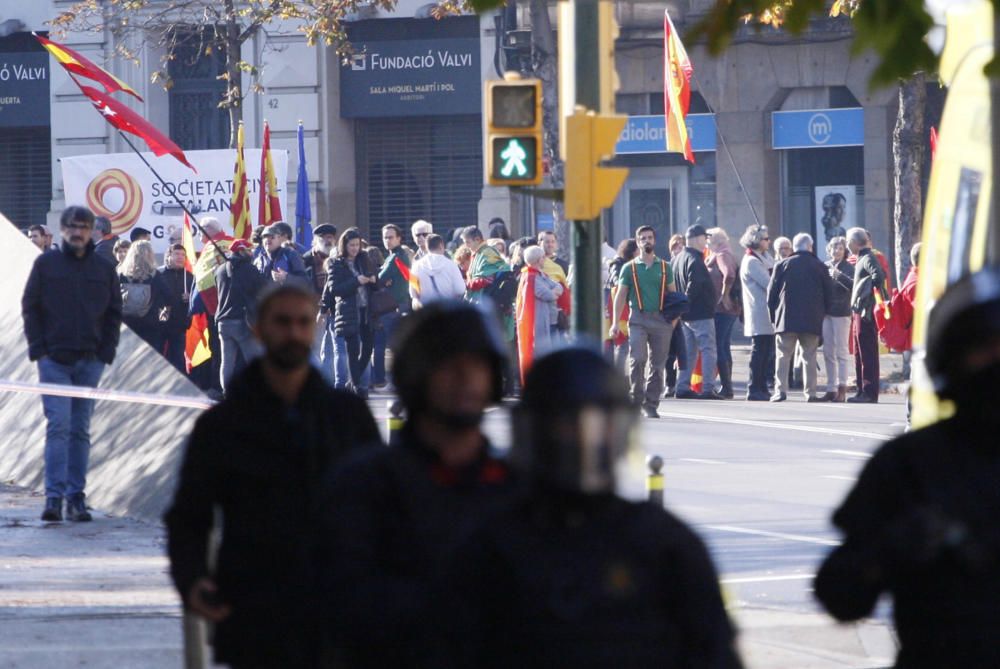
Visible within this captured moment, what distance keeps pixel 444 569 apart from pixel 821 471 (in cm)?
1082

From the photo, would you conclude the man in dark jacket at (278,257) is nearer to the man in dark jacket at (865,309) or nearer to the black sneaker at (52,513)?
the man in dark jacket at (865,309)

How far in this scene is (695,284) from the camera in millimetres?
19125

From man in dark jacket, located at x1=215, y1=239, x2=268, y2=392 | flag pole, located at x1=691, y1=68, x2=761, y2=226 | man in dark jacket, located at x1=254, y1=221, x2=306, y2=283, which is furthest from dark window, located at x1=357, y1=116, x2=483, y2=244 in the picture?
man in dark jacket, located at x1=215, y1=239, x2=268, y2=392

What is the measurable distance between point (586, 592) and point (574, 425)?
254 millimetres

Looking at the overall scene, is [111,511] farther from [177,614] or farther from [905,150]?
[905,150]

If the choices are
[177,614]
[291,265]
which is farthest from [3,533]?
[291,265]

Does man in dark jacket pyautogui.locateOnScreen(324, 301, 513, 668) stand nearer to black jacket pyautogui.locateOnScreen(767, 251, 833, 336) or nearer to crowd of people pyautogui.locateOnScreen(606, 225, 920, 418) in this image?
crowd of people pyautogui.locateOnScreen(606, 225, 920, 418)

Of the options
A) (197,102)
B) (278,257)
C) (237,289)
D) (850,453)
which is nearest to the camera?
(850,453)

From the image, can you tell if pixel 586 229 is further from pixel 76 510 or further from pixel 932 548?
pixel 932 548

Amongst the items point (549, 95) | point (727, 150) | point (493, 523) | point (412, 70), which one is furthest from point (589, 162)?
point (412, 70)

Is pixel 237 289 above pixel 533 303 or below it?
above

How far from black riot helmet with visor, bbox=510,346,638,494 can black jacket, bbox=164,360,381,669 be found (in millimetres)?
1546

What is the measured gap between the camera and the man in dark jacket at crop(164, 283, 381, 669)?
421 cm

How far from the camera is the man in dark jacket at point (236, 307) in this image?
1678 cm
